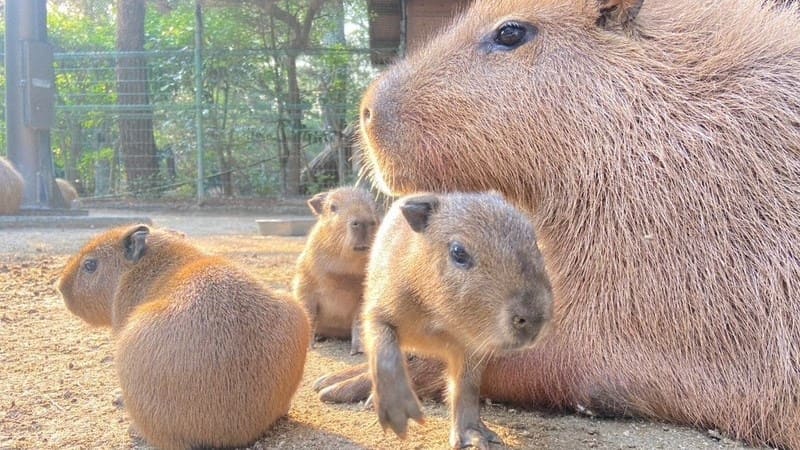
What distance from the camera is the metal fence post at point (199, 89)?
12617mm

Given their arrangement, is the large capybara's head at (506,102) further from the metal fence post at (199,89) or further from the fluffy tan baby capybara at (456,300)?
the metal fence post at (199,89)

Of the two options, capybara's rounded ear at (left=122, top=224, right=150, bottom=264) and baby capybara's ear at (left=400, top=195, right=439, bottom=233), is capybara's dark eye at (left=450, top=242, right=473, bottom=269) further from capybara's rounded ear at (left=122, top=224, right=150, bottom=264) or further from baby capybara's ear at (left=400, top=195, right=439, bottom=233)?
capybara's rounded ear at (left=122, top=224, right=150, bottom=264)

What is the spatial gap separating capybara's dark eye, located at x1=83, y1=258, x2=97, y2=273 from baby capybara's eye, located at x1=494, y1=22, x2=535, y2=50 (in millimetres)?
1725

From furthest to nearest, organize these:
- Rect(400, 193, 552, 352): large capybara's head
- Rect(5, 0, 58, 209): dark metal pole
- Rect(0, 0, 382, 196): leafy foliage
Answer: Rect(0, 0, 382, 196): leafy foliage
Rect(5, 0, 58, 209): dark metal pole
Rect(400, 193, 552, 352): large capybara's head

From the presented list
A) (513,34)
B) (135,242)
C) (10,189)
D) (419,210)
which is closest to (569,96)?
(513,34)

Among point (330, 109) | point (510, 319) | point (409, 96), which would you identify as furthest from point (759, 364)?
point (330, 109)

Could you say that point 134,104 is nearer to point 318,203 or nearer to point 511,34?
point 318,203

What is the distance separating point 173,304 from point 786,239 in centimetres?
183

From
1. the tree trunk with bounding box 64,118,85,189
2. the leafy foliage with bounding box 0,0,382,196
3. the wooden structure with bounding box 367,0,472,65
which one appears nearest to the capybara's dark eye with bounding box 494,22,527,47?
the wooden structure with bounding box 367,0,472,65

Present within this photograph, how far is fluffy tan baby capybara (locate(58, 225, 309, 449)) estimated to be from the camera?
6.99 ft

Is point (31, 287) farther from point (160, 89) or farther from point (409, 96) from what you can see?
point (160, 89)

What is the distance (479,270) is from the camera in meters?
1.98

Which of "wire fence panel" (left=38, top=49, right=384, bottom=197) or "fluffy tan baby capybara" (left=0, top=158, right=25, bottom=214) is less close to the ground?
"wire fence panel" (left=38, top=49, right=384, bottom=197)

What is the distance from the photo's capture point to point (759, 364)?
2215 millimetres
